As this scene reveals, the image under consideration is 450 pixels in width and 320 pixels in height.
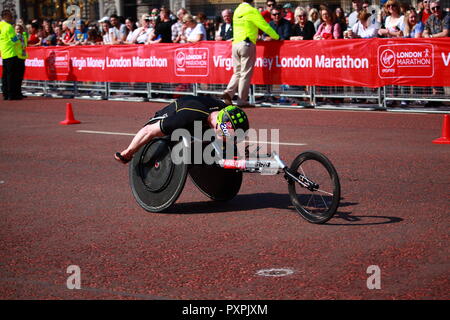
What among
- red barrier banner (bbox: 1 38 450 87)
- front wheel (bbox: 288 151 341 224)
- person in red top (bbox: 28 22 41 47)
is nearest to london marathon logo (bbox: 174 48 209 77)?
red barrier banner (bbox: 1 38 450 87)

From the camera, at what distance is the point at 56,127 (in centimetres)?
1581

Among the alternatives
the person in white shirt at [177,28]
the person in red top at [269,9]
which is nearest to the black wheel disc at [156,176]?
the person in red top at [269,9]

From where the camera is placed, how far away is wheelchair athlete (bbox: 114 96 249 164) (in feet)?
23.9

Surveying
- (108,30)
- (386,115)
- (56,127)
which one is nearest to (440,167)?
(386,115)

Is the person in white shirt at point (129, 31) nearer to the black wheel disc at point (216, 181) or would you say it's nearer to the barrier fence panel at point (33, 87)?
the barrier fence panel at point (33, 87)

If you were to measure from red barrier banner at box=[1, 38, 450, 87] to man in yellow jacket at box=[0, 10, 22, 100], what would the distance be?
1272 mm

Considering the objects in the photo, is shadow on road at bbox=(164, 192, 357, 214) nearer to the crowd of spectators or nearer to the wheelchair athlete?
the wheelchair athlete

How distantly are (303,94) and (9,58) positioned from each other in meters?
10.0

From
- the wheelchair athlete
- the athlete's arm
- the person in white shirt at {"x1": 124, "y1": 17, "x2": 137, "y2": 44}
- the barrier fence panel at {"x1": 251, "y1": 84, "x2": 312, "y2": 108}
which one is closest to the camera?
the wheelchair athlete

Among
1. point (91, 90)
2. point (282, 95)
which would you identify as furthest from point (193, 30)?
point (91, 90)

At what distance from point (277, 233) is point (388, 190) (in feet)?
7.33

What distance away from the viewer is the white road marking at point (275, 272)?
569cm

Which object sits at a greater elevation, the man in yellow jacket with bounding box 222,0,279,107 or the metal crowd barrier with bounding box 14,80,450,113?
the man in yellow jacket with bounding box 222,0,279,107
